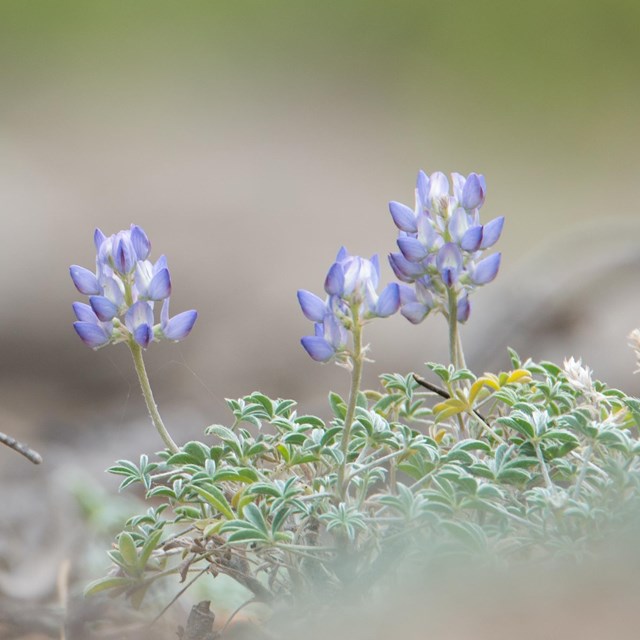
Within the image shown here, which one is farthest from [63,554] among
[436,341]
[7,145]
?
[7,145]

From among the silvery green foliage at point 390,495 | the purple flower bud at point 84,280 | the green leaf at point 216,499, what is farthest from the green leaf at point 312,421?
the purple flower bud at point 84,280

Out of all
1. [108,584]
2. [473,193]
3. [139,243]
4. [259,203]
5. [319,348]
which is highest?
[259,203]

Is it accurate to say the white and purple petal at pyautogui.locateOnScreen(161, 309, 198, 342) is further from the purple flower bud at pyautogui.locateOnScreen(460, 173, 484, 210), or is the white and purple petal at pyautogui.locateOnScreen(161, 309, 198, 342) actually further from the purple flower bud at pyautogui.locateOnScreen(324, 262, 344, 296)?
the purple flower bud at pyautogui.locateOnScreen(460, 173, 484, 210)

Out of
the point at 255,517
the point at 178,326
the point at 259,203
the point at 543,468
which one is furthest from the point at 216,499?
the point at 259,203

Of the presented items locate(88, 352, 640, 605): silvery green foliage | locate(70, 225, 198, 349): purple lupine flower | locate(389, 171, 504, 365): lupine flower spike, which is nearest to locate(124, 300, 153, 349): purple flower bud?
locate(70, 225, 198, 349): purple lupine flower

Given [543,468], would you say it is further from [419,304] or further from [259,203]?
[259,203]

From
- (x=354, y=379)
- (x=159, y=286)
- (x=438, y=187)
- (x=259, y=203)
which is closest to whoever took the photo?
(x=354, y=379)

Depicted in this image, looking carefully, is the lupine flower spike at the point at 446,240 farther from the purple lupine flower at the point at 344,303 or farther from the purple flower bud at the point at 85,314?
the purple flower bud at the point at 85,314
